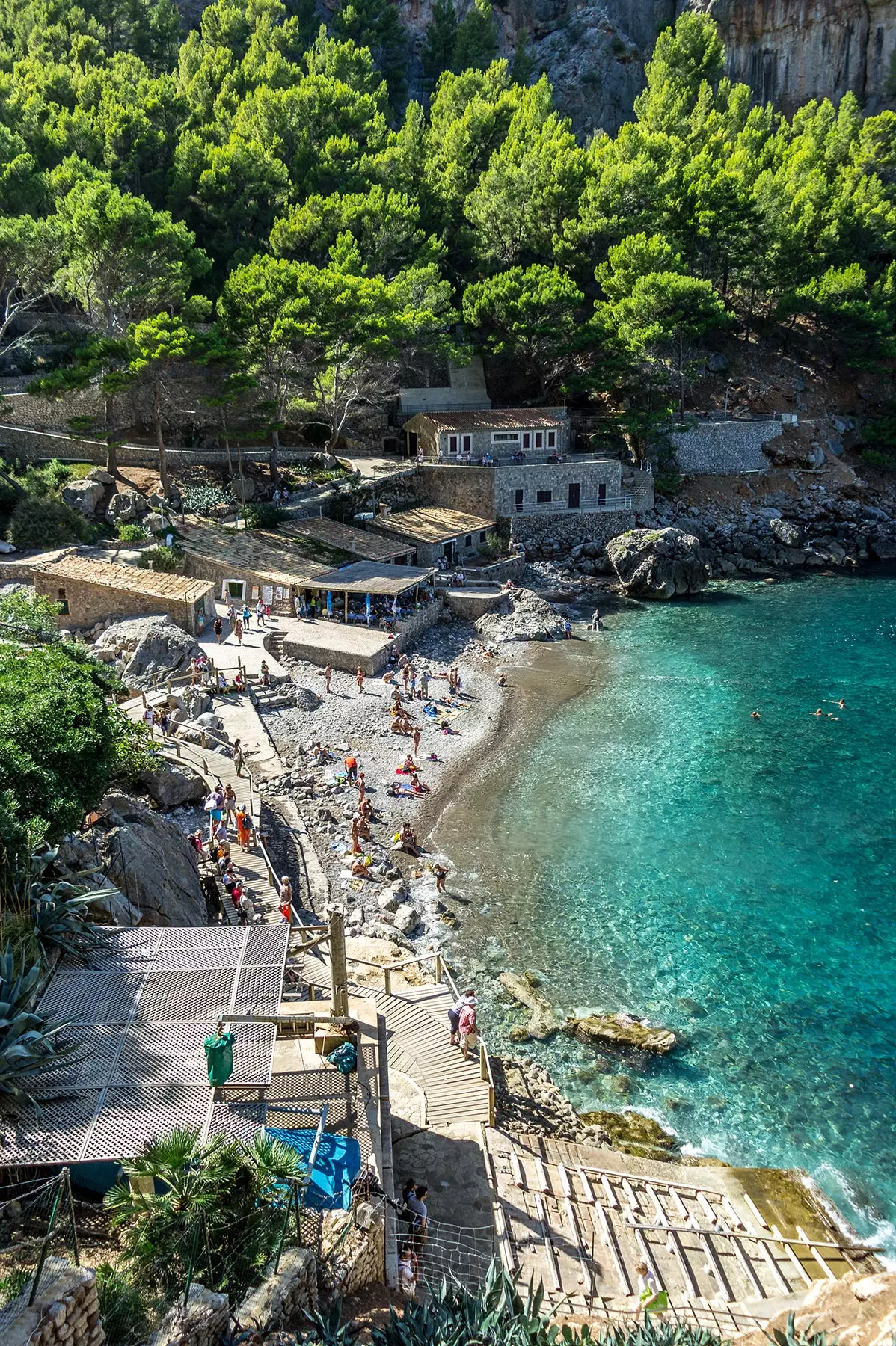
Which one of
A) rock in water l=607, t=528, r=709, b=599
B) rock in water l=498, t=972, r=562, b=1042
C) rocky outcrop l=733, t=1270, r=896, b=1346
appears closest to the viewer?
rocky outcrop l=733, t=1270, r=896, b=1346

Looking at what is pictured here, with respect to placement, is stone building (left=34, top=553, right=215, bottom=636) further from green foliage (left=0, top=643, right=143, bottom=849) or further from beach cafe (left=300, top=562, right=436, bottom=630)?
green foliage (left=0, top=643, right=143, bottom=849)

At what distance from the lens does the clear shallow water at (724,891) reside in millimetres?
16938

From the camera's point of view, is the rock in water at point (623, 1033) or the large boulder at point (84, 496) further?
the large boulder at point (84, 496)

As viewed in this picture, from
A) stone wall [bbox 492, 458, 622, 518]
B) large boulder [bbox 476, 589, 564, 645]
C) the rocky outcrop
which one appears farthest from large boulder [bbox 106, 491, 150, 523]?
the rocky outcrop

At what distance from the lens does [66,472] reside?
41062 millimetres

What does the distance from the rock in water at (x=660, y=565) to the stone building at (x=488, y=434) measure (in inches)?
307

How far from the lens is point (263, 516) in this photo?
41188 mm

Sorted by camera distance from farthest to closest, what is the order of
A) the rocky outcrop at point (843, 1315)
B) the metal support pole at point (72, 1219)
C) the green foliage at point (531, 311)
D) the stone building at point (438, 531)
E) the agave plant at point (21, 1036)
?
the green foliage at point (531, 311), the stone building at point (438, 531), the rocky outcrop at point (843, 1315), the agave plant at point (21, 1036), the metal support pole at point (72, 1219)

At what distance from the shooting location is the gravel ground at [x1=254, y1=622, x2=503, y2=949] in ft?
72.2

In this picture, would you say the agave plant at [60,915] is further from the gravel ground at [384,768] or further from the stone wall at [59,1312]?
the gravel ground at [384,768]

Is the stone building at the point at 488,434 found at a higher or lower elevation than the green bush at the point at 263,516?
higher

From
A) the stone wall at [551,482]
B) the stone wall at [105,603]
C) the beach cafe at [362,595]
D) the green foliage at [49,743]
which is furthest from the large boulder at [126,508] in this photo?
the green foliage at [49,743]

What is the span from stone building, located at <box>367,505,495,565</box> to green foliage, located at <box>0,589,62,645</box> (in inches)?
855

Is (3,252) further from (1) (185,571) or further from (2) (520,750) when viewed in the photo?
(2) (520,750)
